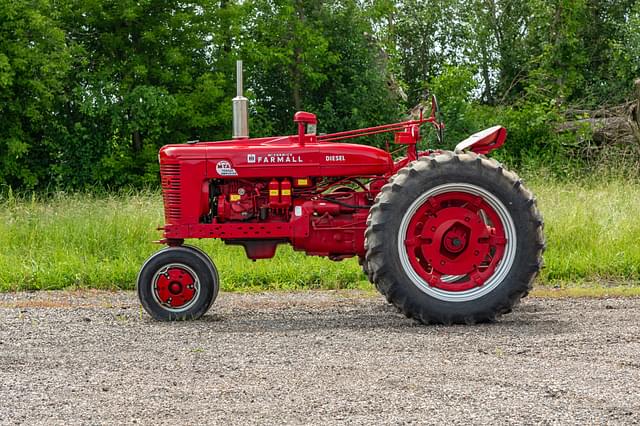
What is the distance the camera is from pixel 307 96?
29281mm

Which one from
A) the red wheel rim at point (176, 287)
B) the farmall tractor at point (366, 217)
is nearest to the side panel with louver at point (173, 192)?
the farmall tractor at point (366, 217)

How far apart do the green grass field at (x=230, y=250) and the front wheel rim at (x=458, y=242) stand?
97.2 inches

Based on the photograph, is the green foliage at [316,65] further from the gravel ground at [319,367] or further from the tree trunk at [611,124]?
the gravel ground at [319,367]

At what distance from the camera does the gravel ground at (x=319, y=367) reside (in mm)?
5223

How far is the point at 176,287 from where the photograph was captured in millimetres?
8172

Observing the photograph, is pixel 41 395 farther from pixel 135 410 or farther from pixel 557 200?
pixel 557 200

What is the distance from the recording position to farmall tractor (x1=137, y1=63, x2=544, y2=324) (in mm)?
7867

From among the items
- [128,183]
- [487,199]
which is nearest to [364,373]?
[487,199]

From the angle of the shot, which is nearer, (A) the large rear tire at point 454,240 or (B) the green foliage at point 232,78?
(A) the large rear tire at point 454,240

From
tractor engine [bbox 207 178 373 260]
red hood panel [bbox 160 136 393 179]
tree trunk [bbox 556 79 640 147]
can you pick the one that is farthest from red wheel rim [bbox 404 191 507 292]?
tree trunk [bbox 556 79 640 147]

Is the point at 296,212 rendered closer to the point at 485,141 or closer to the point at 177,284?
the point at 177,284

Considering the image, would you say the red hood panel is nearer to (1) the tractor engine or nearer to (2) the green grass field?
(1) the tractor engine

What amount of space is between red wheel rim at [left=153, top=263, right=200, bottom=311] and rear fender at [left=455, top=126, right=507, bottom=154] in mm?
2290

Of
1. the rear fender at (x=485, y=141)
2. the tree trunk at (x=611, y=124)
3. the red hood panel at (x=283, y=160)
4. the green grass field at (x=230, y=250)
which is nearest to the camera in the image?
the red hood panel at (x=283, y=160)
